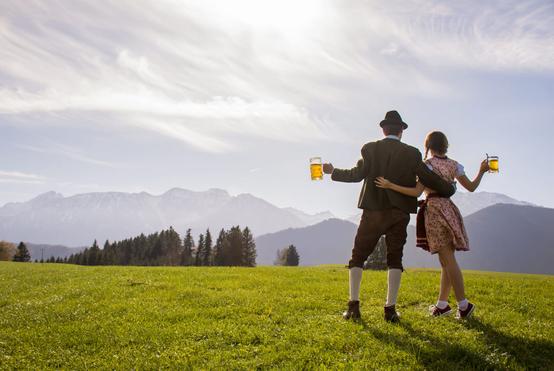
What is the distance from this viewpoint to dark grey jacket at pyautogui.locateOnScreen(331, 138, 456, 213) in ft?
27.4

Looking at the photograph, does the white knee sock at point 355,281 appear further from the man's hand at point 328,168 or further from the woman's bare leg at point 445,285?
the man's hand at point 328,168

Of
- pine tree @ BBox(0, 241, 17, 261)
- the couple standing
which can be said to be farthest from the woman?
pine tree @ BBox(0, 241, 17, 261)

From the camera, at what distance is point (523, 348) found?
6816 mm

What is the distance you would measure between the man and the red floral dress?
28cm

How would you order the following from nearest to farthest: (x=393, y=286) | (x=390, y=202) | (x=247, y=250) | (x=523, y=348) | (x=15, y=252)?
(x=523, y=348), (x=393, y=286), (x=390, y=202), (x=247, y=250), (x=15, y=252)

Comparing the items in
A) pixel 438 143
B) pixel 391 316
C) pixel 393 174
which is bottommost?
pixel 391 316

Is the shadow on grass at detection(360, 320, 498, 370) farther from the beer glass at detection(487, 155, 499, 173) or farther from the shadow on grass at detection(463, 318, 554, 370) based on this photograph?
the beer glass at detection(487, 155, 499, 173)

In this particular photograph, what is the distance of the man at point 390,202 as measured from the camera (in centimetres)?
835

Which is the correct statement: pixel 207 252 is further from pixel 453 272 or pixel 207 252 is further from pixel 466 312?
pixel 453 272

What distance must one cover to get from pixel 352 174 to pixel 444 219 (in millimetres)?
2132

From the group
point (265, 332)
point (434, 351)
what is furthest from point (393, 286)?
point (265, 332)

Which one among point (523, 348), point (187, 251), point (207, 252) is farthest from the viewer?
point (187, 251)

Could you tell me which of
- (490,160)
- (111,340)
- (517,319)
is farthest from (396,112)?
(111,340)

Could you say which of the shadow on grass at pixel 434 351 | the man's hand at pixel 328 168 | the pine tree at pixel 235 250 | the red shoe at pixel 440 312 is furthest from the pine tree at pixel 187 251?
the shadow on grass at pixel 434 351
